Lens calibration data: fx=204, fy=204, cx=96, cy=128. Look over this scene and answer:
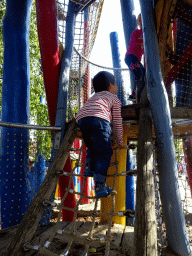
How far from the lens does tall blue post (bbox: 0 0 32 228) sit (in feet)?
8.99

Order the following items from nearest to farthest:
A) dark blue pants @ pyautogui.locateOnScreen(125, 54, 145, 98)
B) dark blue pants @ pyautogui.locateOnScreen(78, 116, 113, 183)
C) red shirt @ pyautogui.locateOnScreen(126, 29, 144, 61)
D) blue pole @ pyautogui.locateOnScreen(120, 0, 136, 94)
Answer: dark blue pants @ pyautogui.locateOnScreen(78, 116, 113, 183) → dark blue pants @ pyautogui.locateOnScreen(125, 54, 145, 98) → red shirt @ pyautogui.locateOnScreen(126, 29, 144, 61) → blue pole @ pyautogui.locateOnScreen(120, 0, 136, 94)

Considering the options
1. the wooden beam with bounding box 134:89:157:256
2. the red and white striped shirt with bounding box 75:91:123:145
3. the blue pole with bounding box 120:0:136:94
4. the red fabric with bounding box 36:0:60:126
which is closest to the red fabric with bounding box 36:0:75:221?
the red fabric with bounding box 36:0:60:126

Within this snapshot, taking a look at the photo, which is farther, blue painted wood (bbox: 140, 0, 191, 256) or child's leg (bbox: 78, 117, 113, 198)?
child's leg (bbox: 78, 117, 113, 198)

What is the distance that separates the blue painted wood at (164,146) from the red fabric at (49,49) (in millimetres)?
1312

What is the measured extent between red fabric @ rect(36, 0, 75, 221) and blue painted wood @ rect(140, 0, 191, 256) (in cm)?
131

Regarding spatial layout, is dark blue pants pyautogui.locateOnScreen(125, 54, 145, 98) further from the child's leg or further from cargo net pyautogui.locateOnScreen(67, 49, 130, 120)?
the child's leg

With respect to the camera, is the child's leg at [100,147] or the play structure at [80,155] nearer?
the play structure at [80,155]

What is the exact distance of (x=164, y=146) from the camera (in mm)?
1928

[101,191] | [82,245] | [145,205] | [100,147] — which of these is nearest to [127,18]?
[100,147]

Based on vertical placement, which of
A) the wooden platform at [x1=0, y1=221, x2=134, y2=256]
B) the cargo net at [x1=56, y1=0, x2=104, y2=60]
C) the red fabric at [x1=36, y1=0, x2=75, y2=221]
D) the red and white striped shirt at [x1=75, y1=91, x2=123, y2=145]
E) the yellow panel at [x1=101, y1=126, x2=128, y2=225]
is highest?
the cargo net at [x1=56, y1=0, x2=104, y2=60]

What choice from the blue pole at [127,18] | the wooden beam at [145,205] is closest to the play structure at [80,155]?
the wooden beam at [145,205]

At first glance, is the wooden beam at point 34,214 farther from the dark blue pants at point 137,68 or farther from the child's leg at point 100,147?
the dark blue pants at point 137,68

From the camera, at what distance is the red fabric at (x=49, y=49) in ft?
9.70

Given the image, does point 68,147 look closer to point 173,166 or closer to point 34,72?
point 173,166
